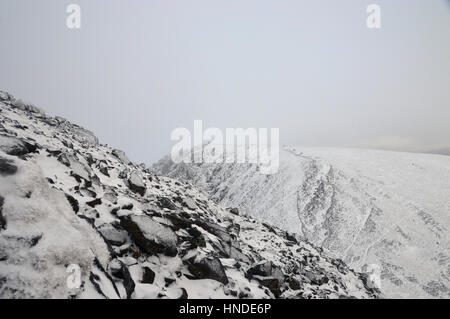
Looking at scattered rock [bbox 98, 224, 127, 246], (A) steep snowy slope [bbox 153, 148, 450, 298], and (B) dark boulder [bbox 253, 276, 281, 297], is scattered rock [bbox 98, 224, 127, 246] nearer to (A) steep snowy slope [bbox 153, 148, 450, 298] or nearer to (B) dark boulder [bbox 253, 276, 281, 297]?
(B) dark boulder [bbox 253, 276, 281, 297]

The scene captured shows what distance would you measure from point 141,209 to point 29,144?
546 centimetres

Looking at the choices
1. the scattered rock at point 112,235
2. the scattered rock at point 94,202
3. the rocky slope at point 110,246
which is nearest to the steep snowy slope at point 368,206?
the rocky slope at point 110,246

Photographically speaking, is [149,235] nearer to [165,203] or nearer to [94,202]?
[94,202]

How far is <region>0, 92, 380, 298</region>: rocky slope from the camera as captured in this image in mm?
6715

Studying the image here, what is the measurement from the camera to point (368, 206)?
32094 mm

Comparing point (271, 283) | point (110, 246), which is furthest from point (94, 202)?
point (271, 283)

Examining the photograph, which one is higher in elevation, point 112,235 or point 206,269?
point 112,235

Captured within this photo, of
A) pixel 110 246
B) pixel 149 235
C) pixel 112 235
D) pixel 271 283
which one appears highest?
pixel 112 235

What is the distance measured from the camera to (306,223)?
3216 centimetres

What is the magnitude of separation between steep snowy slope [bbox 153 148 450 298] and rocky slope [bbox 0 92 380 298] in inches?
394

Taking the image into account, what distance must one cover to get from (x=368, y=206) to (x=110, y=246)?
98.8 feet

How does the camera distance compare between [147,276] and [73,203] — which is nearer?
[147,276]

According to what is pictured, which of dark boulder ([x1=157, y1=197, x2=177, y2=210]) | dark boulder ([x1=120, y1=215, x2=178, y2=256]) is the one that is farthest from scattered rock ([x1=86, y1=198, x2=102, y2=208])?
dark boulder ([x1=157, y1=197, x2=177, y2=210])
